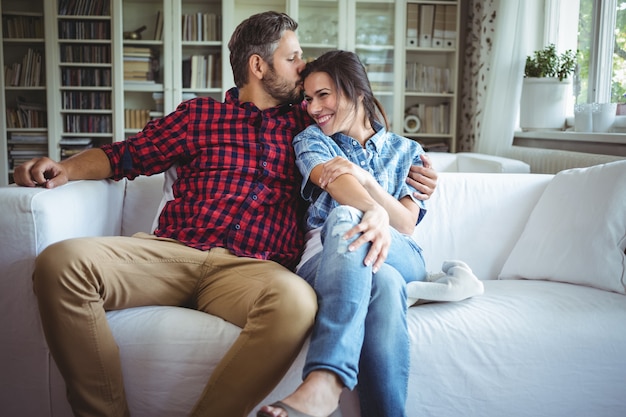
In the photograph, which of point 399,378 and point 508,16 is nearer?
point 399,378

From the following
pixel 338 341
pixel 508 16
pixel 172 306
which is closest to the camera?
pixel 338 341

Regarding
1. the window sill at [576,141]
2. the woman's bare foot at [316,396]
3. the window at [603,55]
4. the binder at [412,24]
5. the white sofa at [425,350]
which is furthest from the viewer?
the binder at [412,24]

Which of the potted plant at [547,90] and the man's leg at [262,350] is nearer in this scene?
the man's leg at [262,350]

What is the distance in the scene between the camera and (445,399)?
4.53ft

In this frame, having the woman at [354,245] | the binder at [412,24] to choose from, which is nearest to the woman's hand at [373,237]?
the woman at [354,245]

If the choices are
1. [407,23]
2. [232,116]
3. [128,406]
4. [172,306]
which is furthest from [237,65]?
[407,23]

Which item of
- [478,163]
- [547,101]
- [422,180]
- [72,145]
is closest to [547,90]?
[547,101]

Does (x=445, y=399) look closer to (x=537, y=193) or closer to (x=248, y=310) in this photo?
(x=248, y=310)

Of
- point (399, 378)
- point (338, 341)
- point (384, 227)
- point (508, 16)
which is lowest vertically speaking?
point (399, 378)

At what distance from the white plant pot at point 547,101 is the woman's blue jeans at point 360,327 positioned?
2.40 meters

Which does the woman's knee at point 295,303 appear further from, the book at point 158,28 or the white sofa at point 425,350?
the book at point 158,28

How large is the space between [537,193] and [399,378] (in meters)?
1.03

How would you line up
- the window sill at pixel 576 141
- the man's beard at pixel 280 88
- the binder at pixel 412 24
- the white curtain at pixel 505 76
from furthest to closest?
the binder at pixel 412 24, the white curtain at pixel 505 76, the window sill at pixel 576 141, the man's beard at pixel 280 88

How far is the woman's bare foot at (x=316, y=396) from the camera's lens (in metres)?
1.10
